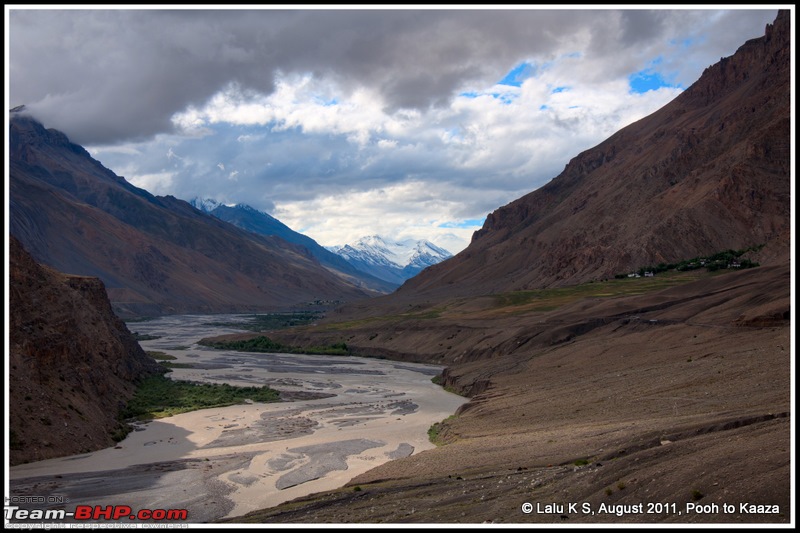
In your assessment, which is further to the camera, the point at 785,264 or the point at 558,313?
A: the point at 558,313

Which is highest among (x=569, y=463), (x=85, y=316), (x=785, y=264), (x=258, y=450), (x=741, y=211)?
(x=741, y=211)

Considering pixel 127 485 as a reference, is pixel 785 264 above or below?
above

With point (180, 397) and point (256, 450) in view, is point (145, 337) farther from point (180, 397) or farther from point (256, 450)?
point (256, 450)

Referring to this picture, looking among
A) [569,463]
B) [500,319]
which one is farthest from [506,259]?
[569,463]

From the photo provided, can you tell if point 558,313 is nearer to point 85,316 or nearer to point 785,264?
point 785,264

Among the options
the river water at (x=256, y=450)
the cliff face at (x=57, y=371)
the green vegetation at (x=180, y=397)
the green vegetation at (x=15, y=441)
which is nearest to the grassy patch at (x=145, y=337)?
the river water at (x=256, y=450)

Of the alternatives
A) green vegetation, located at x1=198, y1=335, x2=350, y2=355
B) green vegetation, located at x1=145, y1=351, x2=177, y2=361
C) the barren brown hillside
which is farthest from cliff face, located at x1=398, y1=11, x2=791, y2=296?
green vegetation, located at x1=145, y1=351, x2=177, y2=361

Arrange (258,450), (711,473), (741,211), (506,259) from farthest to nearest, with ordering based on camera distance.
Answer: (506,259) < (741,211) < (258,450) < (711,473)

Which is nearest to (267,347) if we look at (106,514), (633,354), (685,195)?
(633,354)
